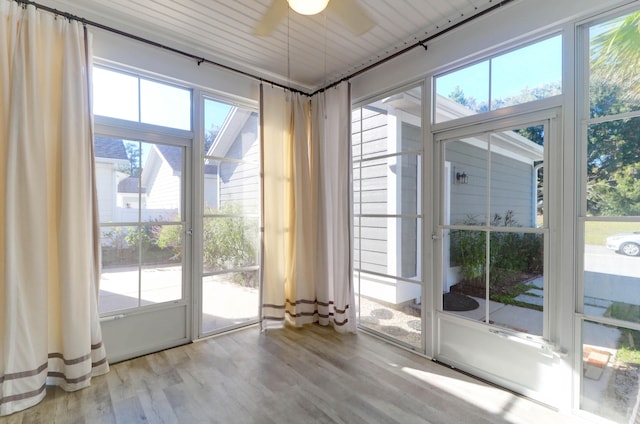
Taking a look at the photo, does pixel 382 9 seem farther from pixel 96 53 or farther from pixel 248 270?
pixel 248 270

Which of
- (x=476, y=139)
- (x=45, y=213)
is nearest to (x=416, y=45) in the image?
(x=476, y=139)

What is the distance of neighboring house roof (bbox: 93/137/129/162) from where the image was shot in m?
2.44

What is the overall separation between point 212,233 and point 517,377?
2865 mm

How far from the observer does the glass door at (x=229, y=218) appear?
3.04 metres

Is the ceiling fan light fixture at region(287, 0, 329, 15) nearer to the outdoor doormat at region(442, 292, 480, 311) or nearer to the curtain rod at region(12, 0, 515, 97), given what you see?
the curtain rod at region(12, 0, 515, 97)

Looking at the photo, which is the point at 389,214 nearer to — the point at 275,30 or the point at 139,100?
the point at 275,30

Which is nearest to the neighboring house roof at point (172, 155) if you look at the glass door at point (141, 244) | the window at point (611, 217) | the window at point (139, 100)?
the glass door at point (141, 244)

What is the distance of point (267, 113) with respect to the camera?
326 cm

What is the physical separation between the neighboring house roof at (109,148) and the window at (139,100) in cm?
20

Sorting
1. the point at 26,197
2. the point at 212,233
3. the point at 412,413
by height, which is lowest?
the point at 412,413

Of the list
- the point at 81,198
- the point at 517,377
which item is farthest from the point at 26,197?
the point at 517,377

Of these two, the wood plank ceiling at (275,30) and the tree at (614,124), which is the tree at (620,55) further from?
the wood plank ceiling at (275,30)

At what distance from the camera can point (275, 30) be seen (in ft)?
7.86

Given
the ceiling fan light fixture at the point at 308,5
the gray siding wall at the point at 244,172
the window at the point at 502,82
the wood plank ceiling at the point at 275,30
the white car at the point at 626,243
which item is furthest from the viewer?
the gray siding wall at the point at 244,172
